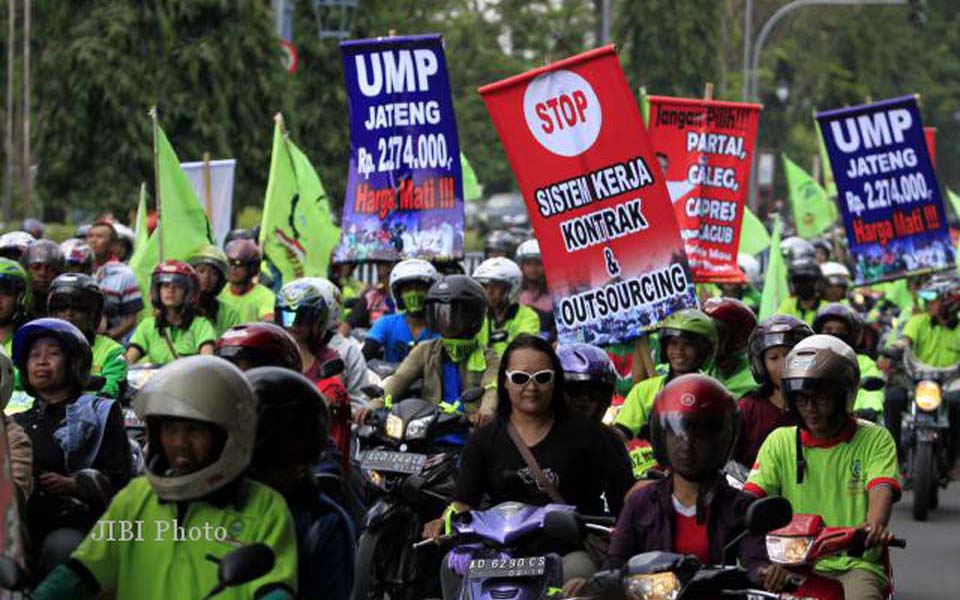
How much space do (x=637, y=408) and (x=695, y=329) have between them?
0.44 metres

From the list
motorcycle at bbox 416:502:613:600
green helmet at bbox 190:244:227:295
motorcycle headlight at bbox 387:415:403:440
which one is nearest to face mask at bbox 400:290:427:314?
green helmet at bbox 190:244:227:295

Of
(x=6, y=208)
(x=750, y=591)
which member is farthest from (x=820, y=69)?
(x=750, y=591)

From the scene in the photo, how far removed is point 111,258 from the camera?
1845cm

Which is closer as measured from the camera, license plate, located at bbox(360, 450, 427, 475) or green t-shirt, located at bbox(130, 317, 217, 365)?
license plate, located at bbox(360, 450, 427, 475)

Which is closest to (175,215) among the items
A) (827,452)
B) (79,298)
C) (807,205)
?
(79,298)

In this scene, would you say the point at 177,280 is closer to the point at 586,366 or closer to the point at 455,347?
the point at 455,347

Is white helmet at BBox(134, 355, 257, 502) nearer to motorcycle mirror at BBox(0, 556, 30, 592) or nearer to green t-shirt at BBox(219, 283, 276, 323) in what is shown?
motorcycle mirror at BBox(0, 556, 30, 592)

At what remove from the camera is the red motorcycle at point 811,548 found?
730cm

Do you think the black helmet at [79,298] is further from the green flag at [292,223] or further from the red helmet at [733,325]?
the green flag at [292,223]

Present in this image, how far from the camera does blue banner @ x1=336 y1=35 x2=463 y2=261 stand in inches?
646

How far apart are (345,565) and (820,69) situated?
73.7 m

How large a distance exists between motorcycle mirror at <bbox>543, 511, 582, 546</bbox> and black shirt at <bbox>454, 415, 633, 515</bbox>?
106 cm

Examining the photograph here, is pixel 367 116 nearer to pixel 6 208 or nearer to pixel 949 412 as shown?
pixel 949 412

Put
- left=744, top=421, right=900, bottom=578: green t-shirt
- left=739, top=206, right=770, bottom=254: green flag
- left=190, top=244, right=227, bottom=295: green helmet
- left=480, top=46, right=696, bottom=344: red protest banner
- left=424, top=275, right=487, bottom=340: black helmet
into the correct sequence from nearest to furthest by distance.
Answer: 1. left=744, top=421, right=900, bottom=578: green t-shirt
2. left=424, top=275, right=487, bottom=340: black helmet
3. left=480, top=46, right=696, bottom=344: red protest banner
4. left=190, top=244, right=227, bottom=295: green helmet
5. left=739, top=206, right=770, bottom=254: green flag
